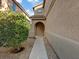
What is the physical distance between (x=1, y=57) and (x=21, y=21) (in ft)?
9.10

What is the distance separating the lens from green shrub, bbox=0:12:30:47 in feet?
21.2

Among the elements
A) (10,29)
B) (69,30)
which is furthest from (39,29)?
(69,30)

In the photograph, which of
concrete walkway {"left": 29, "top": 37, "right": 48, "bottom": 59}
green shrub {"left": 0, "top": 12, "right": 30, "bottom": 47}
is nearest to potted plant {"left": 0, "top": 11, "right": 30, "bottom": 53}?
green shrub {"left": 0, "top": 12, "right": 30, "bottom": 47}

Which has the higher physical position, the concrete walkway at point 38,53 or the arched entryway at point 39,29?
the arched entryway at point 39,29

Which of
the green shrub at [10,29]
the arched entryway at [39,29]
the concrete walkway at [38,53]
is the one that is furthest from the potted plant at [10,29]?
the arched entryway at [39,29]

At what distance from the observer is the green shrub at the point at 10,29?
21.2 feet

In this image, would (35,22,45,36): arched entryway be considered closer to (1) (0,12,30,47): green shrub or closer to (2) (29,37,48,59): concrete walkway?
(2) (29,37,48,59): concrete walkway

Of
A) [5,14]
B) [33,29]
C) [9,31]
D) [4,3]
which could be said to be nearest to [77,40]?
[9,31]

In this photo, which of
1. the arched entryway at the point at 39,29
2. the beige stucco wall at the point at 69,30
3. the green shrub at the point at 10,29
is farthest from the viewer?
the arched entryway at the point at 39,29

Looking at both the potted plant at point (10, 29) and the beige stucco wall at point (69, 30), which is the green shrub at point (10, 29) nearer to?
the potted plant at point (10, 29)

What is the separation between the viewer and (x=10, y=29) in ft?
21.6

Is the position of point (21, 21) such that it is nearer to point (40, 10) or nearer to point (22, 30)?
point (22, 30)

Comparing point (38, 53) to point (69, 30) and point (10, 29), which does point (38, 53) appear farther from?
point (69, 30)

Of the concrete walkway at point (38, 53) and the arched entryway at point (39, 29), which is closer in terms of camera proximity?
the concrete walkway at point (38, 53)
